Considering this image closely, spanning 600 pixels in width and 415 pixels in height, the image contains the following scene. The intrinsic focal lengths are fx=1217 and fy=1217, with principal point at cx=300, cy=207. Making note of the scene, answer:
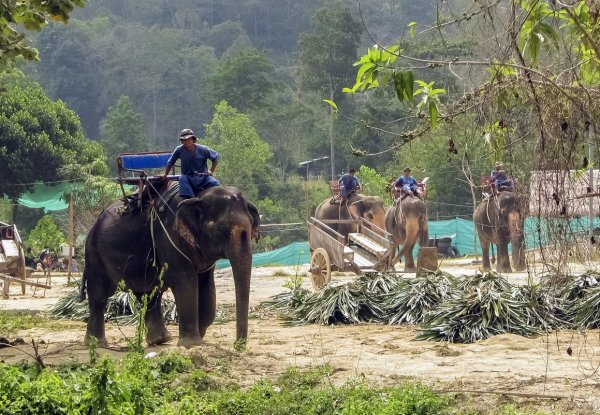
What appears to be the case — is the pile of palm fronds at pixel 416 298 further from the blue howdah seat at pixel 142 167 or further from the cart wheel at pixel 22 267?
the cart wheel at pixel 22 267

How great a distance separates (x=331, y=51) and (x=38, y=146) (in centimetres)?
2622

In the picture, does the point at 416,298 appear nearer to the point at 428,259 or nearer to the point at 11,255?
the point at 428,259

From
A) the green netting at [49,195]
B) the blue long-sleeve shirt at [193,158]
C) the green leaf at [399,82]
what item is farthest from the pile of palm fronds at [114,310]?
the green netting at [49,195]

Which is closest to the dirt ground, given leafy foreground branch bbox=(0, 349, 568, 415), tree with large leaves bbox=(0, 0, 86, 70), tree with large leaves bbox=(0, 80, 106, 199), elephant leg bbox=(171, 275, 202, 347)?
elephant leg bbox=(171, 275, 202, 347)

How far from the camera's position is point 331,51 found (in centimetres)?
6581

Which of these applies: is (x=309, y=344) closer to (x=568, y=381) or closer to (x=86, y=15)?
(x=568, y=381)

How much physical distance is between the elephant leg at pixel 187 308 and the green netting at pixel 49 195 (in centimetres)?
2961

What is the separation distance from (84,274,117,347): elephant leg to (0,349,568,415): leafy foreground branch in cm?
360

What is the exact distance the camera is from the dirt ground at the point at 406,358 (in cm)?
967

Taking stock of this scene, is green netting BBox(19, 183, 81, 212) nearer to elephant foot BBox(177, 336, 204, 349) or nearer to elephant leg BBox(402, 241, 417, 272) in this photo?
elephant leg BBox(402, 241, 417, 272)

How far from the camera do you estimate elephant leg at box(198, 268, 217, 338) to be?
45.1 ft

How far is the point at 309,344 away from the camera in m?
14.3

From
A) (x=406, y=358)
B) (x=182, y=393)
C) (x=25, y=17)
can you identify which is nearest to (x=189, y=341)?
(x=406, y=358)

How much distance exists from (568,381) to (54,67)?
87.4 metres
